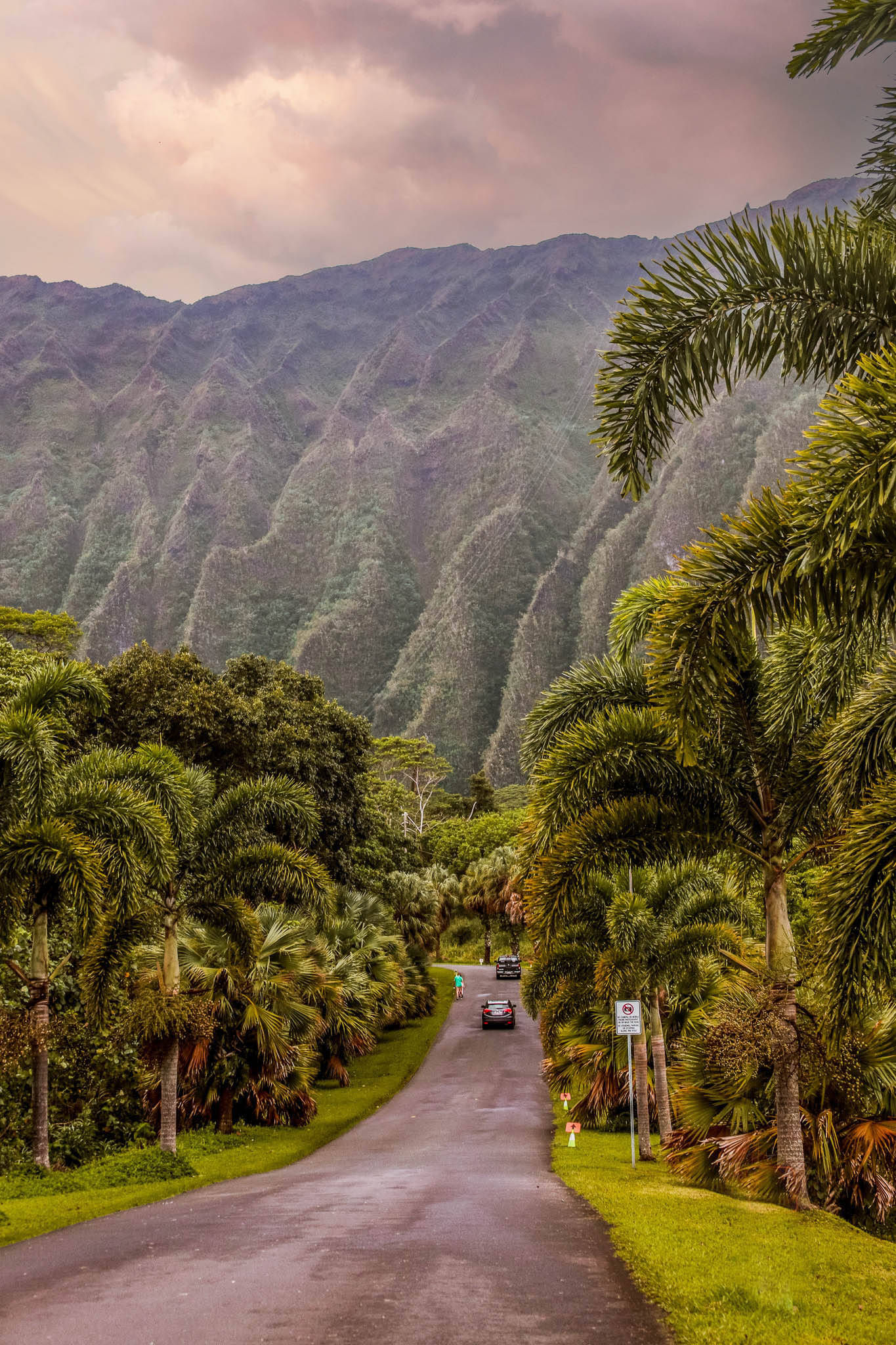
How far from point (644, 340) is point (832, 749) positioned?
378 cm

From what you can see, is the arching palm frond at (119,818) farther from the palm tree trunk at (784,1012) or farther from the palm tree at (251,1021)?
the palm tree trunk at (784,1012)

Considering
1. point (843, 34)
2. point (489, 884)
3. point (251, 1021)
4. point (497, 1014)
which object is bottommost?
point (497, 1014)

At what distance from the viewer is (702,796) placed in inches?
508

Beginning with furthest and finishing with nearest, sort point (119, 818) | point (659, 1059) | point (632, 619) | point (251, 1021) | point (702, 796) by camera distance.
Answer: point (659, 1059)
point (251, 1021)
point (119, 818)
point (632, 619)
point (702, 796)

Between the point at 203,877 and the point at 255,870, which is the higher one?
the point at 255,870

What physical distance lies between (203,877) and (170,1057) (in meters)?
3.12

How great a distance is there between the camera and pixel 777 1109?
1255 centimetres

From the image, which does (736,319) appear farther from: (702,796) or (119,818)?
(119,818)

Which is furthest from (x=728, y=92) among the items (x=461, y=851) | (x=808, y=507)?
(x=461, y=851)

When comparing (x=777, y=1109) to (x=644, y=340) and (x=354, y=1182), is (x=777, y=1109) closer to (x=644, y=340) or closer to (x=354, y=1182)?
(x=354, y=1182)

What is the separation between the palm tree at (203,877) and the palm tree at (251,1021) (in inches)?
24.6

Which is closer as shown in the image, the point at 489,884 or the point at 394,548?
the point at 489,884

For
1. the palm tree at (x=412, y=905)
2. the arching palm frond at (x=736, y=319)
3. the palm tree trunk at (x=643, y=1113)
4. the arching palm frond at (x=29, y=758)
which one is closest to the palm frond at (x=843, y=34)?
the arching palm frond at (x=736, y=319)

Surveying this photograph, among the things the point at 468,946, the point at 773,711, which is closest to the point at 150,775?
the point at 773,711
